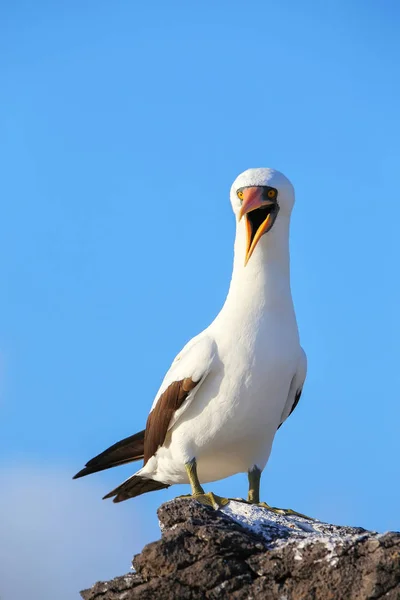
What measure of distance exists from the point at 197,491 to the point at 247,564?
9.19ft

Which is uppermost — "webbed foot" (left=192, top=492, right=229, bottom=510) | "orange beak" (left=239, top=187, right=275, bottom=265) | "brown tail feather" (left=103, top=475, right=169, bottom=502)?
"orange beak" (left=239, top=187, right=275, bottom=265)

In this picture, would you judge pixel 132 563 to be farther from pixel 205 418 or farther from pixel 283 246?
pixel 283 246

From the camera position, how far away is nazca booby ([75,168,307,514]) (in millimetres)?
11664

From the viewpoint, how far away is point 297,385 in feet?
40.8

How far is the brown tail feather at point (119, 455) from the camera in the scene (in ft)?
43.9

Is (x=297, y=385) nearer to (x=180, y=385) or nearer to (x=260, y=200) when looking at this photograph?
(x=180, y=385)

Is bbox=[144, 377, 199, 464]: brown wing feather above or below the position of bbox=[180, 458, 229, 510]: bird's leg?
above

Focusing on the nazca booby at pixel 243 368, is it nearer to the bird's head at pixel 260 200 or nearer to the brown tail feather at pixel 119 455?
the bird's head at pixel 260 200

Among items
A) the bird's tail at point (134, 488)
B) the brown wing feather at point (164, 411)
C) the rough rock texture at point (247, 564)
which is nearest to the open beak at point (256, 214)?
the brown wing feather at point (164, 411)

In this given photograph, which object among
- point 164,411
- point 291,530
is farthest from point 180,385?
point 291,530

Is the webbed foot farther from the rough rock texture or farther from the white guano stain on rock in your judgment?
the rough rock texture

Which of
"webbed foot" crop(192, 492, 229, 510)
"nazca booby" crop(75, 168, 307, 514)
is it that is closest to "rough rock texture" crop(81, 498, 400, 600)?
"webbed foot" crop(192, 492, 229, 510)

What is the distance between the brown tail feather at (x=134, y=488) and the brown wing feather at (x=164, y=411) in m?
0.96

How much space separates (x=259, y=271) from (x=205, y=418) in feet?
5.93
